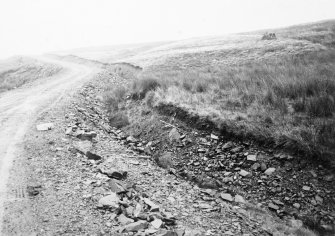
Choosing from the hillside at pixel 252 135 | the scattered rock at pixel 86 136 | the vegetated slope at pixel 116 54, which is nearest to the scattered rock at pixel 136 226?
the hillside at pixel 252 135

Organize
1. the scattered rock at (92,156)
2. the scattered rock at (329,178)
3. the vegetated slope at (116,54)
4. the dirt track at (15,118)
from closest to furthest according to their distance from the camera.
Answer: the scattered rock at (329,178), the dirt track at (15,118), the scattered rock at (92,156), the vegetated slope at (116,54)

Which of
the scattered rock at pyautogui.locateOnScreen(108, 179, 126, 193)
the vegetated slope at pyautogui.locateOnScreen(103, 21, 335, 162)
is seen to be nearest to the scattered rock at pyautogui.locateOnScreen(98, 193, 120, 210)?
the scattered rock at pyautogui.locateOnScreen(108, 179, 126, 193)

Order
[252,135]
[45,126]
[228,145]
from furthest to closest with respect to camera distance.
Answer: [45,126] < [228,145] < [252,135]

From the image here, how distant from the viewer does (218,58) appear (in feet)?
67.9

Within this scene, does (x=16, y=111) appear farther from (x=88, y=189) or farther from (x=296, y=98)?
(x=296, y=98)

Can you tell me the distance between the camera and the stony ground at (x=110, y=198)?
4.13 metres

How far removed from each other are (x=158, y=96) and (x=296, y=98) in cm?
535

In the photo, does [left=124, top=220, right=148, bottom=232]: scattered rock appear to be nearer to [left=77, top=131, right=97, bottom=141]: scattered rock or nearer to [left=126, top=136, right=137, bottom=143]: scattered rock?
[left=77, top=131, right=97, bottom=141]: scattered rock

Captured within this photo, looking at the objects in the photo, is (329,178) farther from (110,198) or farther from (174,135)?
(110,198)

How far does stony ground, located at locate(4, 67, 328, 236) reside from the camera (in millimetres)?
4129

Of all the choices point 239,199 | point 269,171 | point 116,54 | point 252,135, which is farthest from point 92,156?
point 116,54

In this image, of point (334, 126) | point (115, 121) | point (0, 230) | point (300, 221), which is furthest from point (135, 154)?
point (334, 126)

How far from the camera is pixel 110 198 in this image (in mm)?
4793

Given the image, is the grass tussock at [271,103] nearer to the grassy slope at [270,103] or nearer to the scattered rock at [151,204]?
the grassy slope at [270,103]
